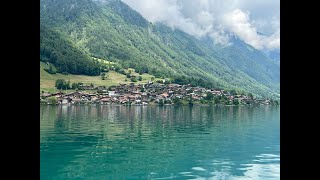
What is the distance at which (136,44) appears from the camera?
264ft

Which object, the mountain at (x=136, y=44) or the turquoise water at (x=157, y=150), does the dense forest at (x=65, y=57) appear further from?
the turquoise water at (x=157, y=150)

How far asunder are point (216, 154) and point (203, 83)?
4071 centimetres

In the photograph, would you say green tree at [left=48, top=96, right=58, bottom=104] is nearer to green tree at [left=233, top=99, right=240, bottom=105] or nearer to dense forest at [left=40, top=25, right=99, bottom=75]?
dense forest at [left=40, top=25, right=99, bottom=75]

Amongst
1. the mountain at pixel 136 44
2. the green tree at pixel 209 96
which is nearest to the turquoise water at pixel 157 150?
the green tree at pixel 209 96

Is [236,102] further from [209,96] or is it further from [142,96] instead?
[142,96]

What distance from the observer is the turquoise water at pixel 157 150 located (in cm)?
1628

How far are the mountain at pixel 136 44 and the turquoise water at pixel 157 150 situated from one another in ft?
97.6

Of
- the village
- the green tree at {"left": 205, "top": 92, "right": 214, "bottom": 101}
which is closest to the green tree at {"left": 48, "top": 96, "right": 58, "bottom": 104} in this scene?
the village

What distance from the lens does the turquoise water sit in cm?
1628

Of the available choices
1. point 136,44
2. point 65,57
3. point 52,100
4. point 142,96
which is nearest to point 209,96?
point 142,96

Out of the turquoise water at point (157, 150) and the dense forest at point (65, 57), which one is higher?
the dense forest at point (65, 57)
